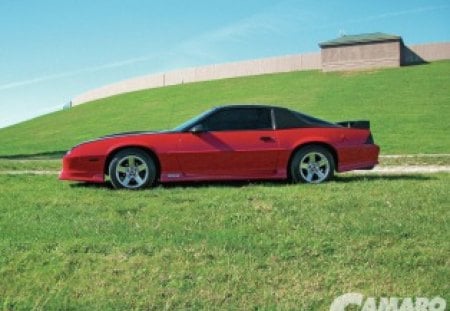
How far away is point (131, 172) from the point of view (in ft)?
28.1

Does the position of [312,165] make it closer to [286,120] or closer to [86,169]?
[286,120]

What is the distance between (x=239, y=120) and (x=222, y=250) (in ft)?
14.6

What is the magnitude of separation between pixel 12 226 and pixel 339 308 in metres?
3.45

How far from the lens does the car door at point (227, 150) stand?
8656 mm

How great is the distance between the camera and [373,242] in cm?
503

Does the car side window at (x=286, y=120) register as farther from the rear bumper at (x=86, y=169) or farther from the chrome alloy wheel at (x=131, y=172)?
the rear bumper at (x=86, y=169)

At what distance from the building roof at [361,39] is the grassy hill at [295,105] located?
9.23 ft

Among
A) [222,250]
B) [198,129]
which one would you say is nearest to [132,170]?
[198,129]

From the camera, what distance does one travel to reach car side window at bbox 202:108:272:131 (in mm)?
8953

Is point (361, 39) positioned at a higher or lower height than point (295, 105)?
higher

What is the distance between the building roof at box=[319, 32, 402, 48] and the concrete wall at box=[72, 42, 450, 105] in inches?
21.0

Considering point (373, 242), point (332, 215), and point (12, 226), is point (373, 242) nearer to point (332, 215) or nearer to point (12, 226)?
point (332, 215)

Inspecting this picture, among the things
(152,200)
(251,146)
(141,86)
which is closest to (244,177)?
(251,146)

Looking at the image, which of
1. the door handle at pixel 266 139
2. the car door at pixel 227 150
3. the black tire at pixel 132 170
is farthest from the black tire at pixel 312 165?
the black tire at pixel 132 170
